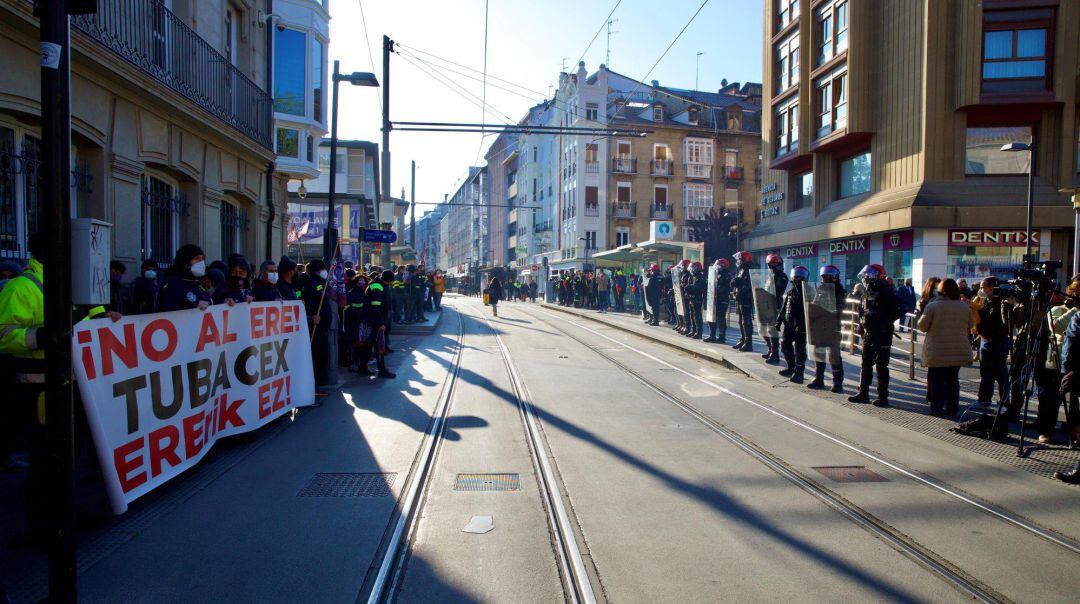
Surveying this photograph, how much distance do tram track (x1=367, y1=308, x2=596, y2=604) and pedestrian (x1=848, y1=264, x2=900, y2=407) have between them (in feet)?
15.1

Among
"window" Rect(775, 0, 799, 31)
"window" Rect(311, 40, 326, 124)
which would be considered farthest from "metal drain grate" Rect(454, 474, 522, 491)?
"window" Rect(775, 0, 799, 31)

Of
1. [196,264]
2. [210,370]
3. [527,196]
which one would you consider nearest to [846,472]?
[210,370]

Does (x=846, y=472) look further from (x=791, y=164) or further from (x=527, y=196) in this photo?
(x=527, y=196)

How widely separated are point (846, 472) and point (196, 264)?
6.05 meters

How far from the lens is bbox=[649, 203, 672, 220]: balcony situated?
57719 millimetres

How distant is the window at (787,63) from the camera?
103 ft

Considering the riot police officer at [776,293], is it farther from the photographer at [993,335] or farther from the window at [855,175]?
the window at [855,175]

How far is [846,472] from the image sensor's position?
6.32 m

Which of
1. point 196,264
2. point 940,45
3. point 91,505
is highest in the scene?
point 940,45

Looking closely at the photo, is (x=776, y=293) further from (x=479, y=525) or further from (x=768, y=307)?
(x=479, y=525)

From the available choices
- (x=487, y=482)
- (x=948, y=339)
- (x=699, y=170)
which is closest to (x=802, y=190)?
(x=948, y=339)

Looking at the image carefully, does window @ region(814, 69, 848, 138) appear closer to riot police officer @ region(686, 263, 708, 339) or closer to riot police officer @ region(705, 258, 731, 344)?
riot police officer @ region(686, 263, 708, 339)

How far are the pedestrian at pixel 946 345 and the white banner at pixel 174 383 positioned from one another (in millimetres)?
7623

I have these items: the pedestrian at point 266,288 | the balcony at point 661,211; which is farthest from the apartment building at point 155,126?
the balcony at point 661,211
